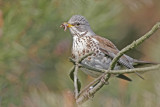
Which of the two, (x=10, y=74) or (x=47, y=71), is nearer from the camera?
(x=10, y=74)

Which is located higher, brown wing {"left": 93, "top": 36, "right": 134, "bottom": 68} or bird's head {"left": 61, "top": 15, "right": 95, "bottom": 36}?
bird's head {"left": 61, "top": 15, "right": 95, "bottom": 36}

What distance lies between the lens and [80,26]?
284 centimetres

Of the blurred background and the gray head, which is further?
the gray head

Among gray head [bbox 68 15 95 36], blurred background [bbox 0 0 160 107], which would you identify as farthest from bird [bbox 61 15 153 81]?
blurred background [bbox 0 0 160 107]

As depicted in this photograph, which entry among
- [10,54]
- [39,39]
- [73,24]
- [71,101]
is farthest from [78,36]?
[71,101]

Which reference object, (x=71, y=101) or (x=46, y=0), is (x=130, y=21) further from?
(x=71, y=101)

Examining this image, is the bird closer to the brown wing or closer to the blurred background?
the brown wing

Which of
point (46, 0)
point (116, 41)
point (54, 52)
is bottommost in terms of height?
point (116, 41)

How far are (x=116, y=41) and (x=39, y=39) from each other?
726 millimetres

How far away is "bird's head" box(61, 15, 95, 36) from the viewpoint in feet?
8.94

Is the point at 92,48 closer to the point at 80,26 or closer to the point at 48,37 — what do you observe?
the point at 80,26

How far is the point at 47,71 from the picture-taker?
354 cm

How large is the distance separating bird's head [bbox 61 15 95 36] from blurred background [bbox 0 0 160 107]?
3.8 inches

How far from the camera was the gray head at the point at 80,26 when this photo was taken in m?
2.74
